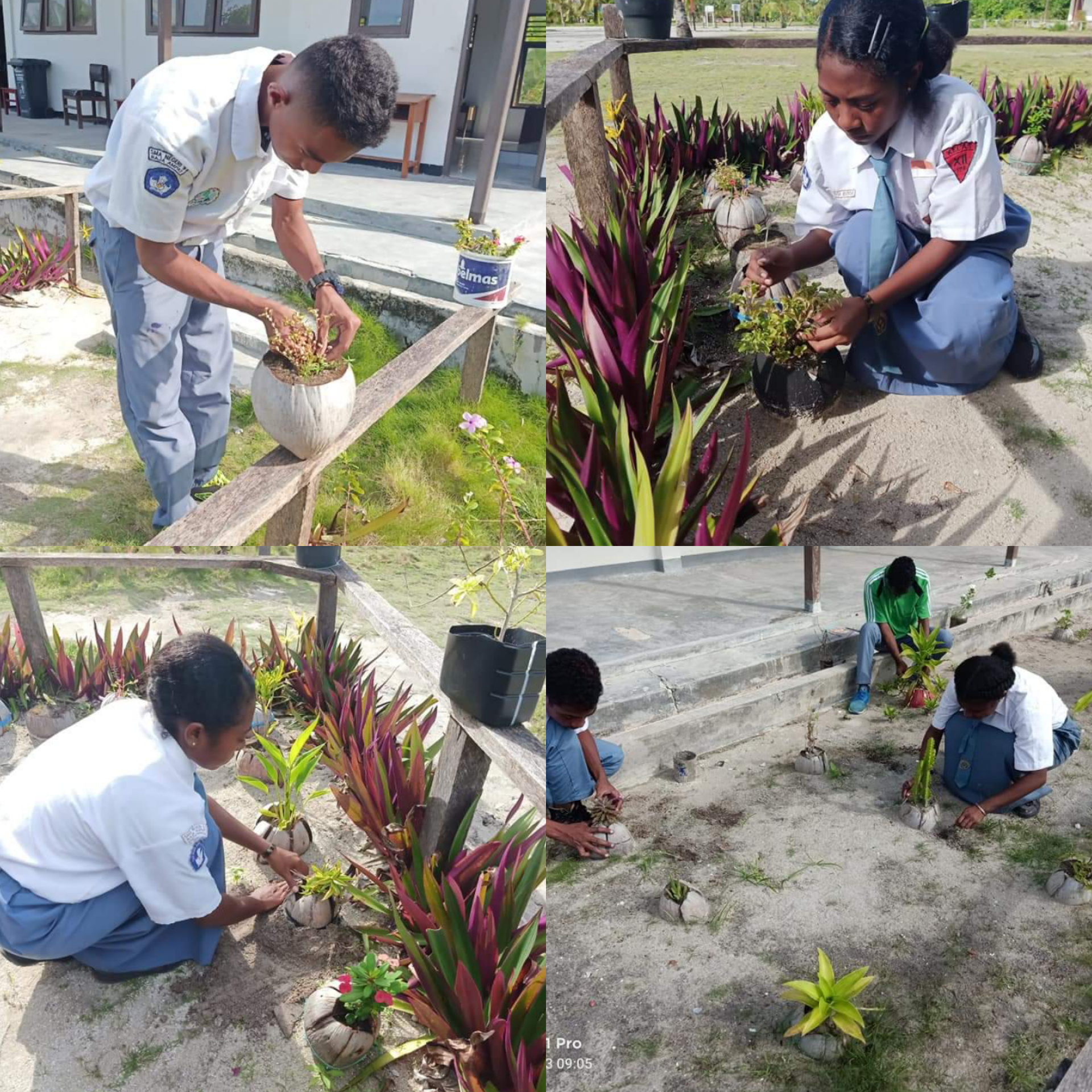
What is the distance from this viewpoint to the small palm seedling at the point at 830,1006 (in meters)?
1.61

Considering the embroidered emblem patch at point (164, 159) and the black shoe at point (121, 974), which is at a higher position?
the embroidered emblem patch at point (164, 159)

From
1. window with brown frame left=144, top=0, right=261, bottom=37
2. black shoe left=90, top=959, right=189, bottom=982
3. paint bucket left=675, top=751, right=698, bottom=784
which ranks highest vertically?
window with brown frame left=144, top=0, right=261, bottom=37

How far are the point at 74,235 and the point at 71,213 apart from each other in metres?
0.17

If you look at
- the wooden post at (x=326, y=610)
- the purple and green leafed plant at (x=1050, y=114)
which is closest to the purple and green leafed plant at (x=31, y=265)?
the wooden post at (x=326, y=610)

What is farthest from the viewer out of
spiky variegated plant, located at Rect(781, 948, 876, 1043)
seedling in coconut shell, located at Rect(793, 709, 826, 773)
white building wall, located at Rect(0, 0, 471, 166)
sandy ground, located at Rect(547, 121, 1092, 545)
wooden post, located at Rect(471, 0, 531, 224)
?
wooden post, located at Rect(471, 0, 531, 224)

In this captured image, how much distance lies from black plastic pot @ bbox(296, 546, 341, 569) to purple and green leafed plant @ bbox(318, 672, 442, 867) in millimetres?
450

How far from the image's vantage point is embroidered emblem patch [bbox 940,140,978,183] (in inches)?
70.7

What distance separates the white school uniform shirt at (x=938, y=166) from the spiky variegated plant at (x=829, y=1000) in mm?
1519

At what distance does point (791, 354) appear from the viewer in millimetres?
2066

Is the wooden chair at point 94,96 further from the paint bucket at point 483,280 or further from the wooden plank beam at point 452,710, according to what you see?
the wooden plank beam at point 452,710

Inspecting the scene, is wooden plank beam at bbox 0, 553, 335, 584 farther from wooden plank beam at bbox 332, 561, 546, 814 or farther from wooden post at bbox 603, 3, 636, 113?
wooden post at bbox 603, 3, 636, 113

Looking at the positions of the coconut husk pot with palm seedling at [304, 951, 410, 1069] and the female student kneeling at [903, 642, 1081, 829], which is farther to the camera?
the female student kneeling at [903, 642, 1081, 829]

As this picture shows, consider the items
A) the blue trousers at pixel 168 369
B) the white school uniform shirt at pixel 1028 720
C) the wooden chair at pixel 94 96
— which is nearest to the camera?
the blue trousers at pixel 168 369

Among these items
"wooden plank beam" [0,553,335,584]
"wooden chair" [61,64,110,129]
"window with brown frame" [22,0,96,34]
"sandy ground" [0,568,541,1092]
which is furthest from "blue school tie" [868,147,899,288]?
"wooden chair" [61,64,110,129]
